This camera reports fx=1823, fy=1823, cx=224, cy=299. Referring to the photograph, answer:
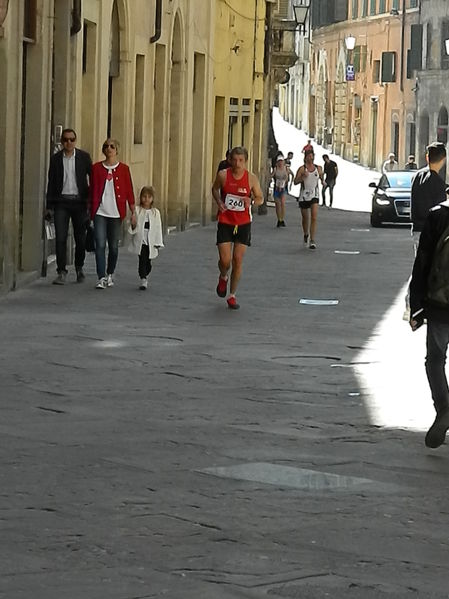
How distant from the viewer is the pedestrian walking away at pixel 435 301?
9.63 m

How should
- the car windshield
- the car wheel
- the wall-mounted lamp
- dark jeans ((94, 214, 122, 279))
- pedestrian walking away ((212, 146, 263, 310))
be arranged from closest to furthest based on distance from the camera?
1. pedestrian walking away ((212, 146, 263, 310))
2. dark jeans ((94, 214, 122, 279))
3. the car wheel
4. the car windshield
5. the wall-mounted lamp

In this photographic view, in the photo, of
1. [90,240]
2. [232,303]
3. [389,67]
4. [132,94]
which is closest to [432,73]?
[389,67]

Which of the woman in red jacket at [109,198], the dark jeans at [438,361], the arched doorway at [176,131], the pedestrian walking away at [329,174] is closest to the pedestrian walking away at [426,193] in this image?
the woman in red jacket at [109,198]

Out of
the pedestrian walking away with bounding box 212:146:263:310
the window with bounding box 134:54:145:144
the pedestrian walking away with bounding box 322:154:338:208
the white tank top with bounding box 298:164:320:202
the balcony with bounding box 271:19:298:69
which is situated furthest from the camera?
the pedestrian walking away with bounding box 322:154:338:208

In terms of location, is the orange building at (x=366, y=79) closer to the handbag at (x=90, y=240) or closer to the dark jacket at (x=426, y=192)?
the handbag at (x=90, y=240)

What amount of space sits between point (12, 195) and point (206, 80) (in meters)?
18.9

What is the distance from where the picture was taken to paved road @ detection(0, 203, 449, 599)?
21.9 ft

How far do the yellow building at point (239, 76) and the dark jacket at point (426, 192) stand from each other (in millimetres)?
23125

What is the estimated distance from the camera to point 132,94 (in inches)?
1123

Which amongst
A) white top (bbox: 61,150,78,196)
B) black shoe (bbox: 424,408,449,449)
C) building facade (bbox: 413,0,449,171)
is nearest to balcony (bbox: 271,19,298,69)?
building facade (bbox: 413,0,449,171)

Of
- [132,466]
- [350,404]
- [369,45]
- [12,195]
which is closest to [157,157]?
[12,195]

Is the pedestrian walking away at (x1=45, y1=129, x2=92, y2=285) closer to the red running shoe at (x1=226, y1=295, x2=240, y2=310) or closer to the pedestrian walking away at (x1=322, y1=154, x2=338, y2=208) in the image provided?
the red running shoe at (x1=226, y1=295, x2=240, y2=310)

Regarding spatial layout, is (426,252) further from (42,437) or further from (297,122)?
(297,122)

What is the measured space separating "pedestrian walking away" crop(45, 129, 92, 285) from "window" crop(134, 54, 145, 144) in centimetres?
983
